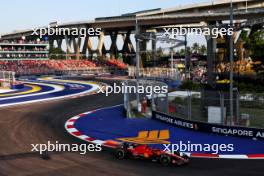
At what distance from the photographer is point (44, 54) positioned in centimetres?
Answer: 12306

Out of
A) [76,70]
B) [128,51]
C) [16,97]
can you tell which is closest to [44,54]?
[128,51]

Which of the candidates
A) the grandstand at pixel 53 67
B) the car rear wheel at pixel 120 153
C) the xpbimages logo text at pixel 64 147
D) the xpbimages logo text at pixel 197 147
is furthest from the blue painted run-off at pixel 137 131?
the grandstand at pixel 53 67

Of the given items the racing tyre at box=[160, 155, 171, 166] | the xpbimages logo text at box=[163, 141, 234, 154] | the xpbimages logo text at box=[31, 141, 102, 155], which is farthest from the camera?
the xpbimages logo text at box=[31, 141, 102, 155]

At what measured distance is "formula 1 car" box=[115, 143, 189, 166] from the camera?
42.0 ft

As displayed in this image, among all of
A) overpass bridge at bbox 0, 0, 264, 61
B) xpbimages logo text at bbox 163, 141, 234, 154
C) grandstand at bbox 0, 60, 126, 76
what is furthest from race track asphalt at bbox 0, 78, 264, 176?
grandstand at bbox 0, 60, 126, 76

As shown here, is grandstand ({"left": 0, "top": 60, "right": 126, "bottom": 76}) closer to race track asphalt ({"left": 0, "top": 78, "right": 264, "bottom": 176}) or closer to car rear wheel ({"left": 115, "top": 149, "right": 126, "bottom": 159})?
race track asphalt ({"left": 0, "top": 78, "right": 264, "bottom": 176})

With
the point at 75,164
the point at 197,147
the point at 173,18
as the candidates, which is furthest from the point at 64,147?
the point at 173,18

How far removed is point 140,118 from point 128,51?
112 meters

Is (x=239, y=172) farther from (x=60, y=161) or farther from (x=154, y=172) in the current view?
(x=60, y=161)

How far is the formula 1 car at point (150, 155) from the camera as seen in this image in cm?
1279

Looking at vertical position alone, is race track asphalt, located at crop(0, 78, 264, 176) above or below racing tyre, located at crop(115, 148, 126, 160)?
below

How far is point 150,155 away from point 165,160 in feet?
2.23

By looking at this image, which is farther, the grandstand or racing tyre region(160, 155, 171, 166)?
the grandstand

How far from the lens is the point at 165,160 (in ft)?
42.1
